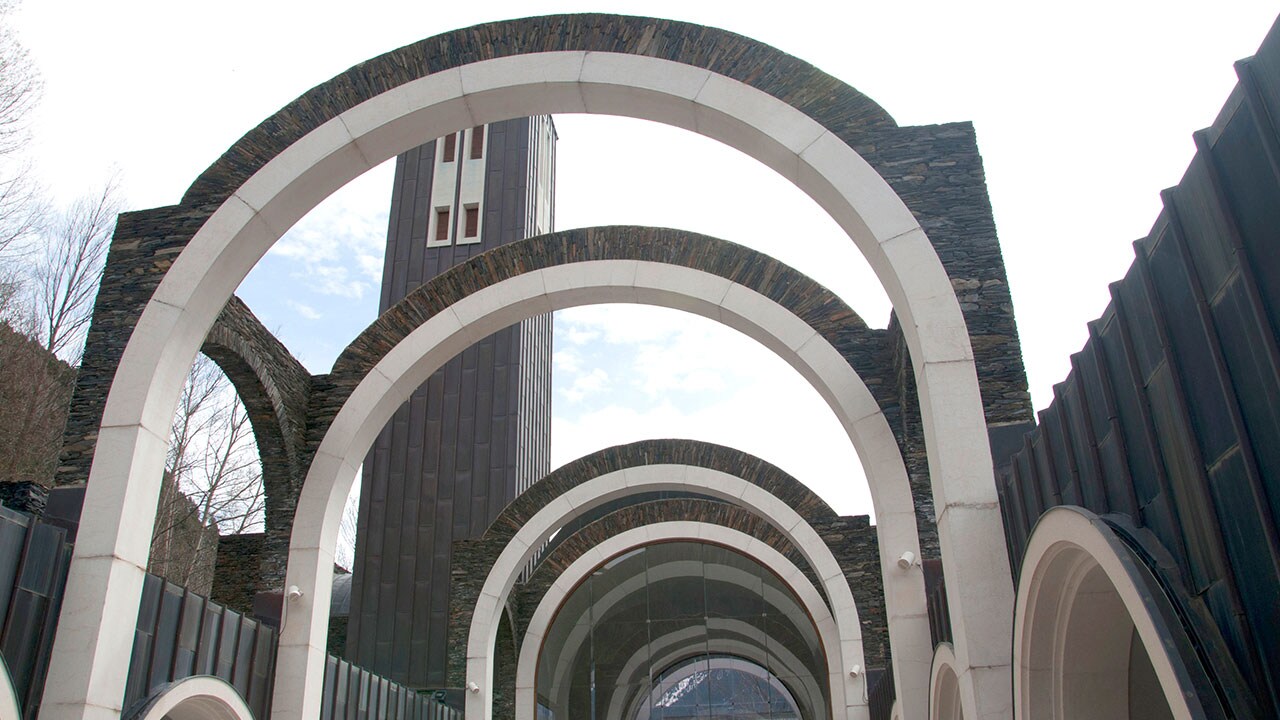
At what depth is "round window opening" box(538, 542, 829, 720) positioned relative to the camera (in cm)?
2323

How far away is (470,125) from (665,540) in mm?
14757

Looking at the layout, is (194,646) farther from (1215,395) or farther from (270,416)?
(1215,395)

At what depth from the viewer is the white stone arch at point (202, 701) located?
32.7 ft

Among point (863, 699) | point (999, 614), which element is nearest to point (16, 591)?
point (999, 614)

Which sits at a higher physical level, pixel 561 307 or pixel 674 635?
pixel 561 307

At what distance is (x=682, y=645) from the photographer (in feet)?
78.4

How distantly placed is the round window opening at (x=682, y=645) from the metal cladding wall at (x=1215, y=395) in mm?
18880

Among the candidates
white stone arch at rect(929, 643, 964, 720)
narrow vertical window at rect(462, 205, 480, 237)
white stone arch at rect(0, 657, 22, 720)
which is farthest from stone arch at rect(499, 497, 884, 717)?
white stone arch at rect(0, 657, 22, 720)

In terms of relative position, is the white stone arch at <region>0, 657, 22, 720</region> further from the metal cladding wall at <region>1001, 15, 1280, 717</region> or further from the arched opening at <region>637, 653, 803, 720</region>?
the arched opening at <region>637, 653, 803, 720</region>

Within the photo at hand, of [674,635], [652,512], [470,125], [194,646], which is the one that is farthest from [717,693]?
[470,125]

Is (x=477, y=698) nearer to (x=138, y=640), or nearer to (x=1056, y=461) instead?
(x=138, y=640)

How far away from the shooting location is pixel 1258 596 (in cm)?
412

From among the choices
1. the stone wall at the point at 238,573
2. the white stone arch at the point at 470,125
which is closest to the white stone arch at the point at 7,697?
the white stone arch at the point at 470,125

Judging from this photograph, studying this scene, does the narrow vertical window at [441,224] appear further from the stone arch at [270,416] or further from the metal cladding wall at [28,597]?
the metal cladding wall at [28,597]
